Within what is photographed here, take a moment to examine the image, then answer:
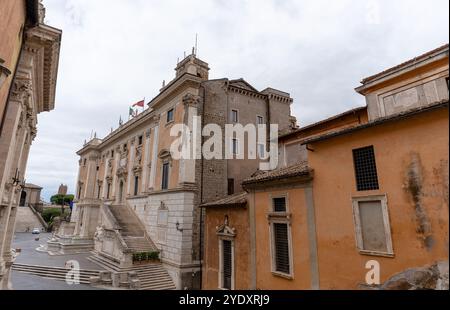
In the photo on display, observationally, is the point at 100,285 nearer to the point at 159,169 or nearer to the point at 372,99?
the point at 159,169

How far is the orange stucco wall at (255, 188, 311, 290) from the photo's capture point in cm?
977

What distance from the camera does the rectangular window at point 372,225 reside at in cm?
759

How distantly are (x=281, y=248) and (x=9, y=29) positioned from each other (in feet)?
40.3

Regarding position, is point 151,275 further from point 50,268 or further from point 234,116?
point 234,116

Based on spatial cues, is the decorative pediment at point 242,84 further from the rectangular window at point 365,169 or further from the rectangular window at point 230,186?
the rectangular window at point 365,169

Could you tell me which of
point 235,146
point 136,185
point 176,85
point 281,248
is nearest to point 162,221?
point 235,146

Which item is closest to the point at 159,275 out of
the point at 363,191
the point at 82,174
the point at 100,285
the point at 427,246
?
the point at 100,285

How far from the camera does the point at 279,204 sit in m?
11.3

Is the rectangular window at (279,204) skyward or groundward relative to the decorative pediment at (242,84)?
groundward

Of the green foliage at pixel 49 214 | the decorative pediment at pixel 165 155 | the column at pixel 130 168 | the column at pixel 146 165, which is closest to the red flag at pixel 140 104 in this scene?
the column at pixel 130 168

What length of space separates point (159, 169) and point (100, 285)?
8.92 meters

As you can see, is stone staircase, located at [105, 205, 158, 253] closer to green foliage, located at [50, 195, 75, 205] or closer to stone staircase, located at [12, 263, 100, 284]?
stone staircase, located at [12, 263, 100, 284]

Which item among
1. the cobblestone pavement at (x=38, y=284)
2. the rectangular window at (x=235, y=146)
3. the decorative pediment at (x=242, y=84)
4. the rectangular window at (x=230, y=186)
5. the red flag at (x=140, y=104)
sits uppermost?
the red flag at (x=140, y=104)

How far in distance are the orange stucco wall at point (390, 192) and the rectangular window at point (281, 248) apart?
5.50 ft
